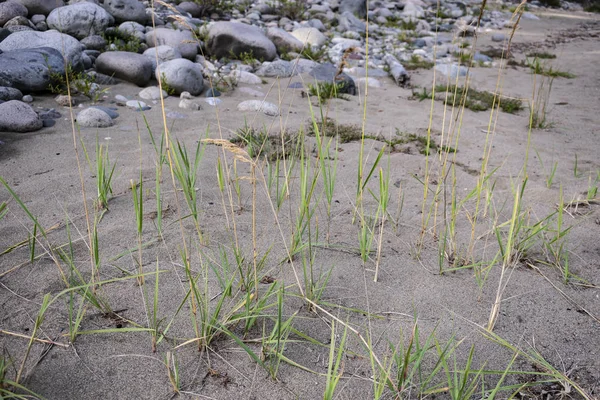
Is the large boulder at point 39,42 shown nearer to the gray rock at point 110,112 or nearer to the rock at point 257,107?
the gray rock at point 110,112

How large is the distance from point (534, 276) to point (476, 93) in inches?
146

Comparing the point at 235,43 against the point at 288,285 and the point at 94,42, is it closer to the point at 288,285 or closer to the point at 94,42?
the point at 94,42

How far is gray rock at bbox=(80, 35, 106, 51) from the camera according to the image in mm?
5848

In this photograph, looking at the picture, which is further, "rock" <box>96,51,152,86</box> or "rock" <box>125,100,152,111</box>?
"rock" <box>96,51,152,86</box>

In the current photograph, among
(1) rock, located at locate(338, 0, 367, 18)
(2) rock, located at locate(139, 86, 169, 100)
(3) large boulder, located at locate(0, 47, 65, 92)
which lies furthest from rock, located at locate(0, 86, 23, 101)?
(1) rock, located at locate(338, 0, 367, 18)

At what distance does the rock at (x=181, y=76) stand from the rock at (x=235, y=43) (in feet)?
5.76

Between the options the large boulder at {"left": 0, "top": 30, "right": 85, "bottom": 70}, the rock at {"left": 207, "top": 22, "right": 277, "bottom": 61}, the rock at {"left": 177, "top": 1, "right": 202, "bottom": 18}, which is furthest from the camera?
the rock at {"left": 177, "top": 1, "right": 202, "bottom": 18}

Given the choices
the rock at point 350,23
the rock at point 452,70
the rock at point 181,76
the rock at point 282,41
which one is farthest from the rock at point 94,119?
the rock at point 350,23

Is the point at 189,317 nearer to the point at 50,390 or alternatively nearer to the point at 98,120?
the point at 50,390

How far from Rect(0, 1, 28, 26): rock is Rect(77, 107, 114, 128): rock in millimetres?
3209

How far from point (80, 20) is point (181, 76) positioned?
7.22ft

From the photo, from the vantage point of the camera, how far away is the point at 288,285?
6.38 feet

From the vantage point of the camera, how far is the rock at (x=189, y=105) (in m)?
4.52

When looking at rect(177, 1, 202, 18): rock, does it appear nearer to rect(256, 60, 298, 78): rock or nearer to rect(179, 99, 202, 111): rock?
rect(256, 60, 298, 78): rock
